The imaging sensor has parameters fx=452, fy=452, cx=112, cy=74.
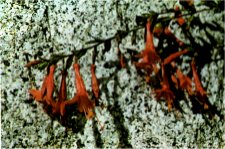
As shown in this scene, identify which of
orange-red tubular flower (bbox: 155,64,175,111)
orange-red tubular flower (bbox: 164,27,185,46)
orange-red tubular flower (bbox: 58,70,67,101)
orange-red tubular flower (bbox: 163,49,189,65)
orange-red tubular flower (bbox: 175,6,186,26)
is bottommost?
orange-red tubular flower (bbox: 155,64,175,111)

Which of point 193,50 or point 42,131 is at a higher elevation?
point 193,50

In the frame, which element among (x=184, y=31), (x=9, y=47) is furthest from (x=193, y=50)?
(x=9, y=47)

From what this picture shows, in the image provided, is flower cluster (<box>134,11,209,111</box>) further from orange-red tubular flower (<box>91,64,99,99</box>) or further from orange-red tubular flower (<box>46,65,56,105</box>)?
orange-red tubular flower (<box>46,65,56,105</box>)

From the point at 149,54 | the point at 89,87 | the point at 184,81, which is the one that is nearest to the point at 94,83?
the point at 89,87

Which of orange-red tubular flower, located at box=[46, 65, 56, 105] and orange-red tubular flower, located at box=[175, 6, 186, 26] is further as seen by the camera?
orange-red tubular flower, located at box=[175, 6, 186, 26]

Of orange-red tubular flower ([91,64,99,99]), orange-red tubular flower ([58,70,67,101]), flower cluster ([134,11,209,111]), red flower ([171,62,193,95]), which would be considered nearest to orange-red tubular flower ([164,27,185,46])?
flower cluster ([134,11,209,111])

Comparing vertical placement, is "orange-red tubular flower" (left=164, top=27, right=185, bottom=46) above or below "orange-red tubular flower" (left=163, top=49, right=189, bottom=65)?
above

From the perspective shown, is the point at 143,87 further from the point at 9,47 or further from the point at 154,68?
the point at 9,47
